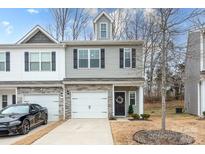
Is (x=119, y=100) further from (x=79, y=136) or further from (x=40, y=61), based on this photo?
(x=79, y=136)

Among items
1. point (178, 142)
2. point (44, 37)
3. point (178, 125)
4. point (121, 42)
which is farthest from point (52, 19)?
point (178, 142)

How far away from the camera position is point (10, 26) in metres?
27.4

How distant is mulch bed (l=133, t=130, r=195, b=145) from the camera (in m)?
12.2

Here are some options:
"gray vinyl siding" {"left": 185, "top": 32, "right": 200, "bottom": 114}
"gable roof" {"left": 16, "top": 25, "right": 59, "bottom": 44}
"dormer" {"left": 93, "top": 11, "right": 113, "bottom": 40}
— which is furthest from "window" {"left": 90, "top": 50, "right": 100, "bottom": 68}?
"gray vinyl siding" {"left": 185, "top": 32, "right": 200, "bottom": 114}

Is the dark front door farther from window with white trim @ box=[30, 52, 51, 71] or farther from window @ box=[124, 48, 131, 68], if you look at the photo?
window with white trim @ box=[30, 52, 51, 71]

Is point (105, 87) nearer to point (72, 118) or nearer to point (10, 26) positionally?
point (72, 118)

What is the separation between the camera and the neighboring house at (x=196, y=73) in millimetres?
19938

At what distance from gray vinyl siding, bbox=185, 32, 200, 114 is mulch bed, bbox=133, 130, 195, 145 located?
7854mm

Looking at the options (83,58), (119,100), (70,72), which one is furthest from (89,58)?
(119,100)

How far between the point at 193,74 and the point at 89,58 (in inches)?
330

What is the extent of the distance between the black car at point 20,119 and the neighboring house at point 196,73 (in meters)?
9.62

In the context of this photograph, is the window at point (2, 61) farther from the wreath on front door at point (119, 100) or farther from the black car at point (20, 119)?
the wreath on front door at point (119, 100)

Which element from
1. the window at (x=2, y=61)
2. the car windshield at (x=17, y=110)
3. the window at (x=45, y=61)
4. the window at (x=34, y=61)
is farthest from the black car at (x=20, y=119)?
the window at (x=2, y=61)
